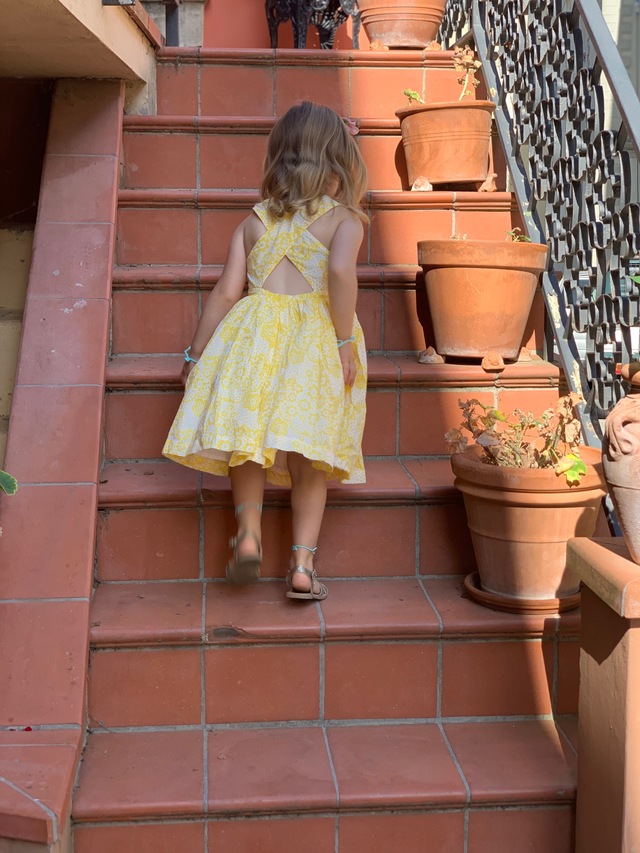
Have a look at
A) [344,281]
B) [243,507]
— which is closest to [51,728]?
[243,507]

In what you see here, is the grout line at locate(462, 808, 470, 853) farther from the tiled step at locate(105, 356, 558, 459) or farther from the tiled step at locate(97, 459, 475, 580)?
the tiled step at locate(105, 356, 558, 459)

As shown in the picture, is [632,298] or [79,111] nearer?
[632,298]

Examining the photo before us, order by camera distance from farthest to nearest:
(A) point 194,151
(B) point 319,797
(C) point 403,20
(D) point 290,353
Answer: (C) point 403,20 → (A) point 194,151 → (D) point 290,353 → (B) point 319,797

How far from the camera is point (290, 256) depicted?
276 centimetres

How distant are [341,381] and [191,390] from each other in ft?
1.35

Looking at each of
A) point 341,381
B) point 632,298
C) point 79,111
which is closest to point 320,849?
point 341,381

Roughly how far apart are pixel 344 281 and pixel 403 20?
2690 millimetres

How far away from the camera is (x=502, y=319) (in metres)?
3.34

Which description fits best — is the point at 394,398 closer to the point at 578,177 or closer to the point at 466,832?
the point at 578,177

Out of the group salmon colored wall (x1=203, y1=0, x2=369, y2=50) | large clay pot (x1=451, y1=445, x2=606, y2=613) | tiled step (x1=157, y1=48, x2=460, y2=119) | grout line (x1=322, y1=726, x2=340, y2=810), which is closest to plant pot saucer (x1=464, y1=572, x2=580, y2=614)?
large clay pot (x1=451, y1=445, x2=606, y2=613)

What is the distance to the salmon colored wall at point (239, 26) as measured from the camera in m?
6.83

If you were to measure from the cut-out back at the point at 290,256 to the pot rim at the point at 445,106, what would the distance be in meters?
1.27

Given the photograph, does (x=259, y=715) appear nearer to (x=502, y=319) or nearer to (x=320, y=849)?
(x=320, y=849)

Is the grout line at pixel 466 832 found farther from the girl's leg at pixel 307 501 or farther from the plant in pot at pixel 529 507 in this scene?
the girl's leg at pixel 307 501
